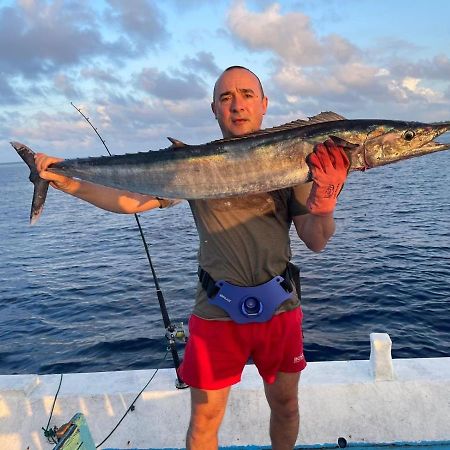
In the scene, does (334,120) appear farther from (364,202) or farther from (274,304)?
(364,202)

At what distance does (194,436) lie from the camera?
10.5 ft

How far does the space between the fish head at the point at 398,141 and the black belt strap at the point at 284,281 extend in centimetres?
99

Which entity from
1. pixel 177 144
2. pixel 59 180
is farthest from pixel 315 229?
pixel 59 180

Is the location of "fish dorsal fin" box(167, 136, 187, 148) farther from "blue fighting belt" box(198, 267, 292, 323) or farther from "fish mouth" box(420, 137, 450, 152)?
"fish mouth" box(420, 137, 450, 152)

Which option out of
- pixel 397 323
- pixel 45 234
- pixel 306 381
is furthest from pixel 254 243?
pixel 45 234

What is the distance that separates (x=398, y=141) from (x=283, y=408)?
2.26 metres

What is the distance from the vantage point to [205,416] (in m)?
3.17

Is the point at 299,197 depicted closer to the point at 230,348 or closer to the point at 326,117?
the point at 326,117

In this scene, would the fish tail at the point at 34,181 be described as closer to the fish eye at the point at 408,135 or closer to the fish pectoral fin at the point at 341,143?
the fish pectoral fin at the point at 341,143

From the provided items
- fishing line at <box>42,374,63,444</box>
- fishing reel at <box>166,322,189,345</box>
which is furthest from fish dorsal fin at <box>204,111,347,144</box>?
fishing line at <box>42,374,63,444</box>

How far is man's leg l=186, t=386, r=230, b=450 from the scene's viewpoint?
3143 mm

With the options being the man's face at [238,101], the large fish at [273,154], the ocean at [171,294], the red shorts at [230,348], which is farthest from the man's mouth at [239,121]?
the ocean at [171,294]

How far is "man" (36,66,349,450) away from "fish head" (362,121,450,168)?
0.38 meters

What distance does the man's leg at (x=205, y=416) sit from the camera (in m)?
3.14
